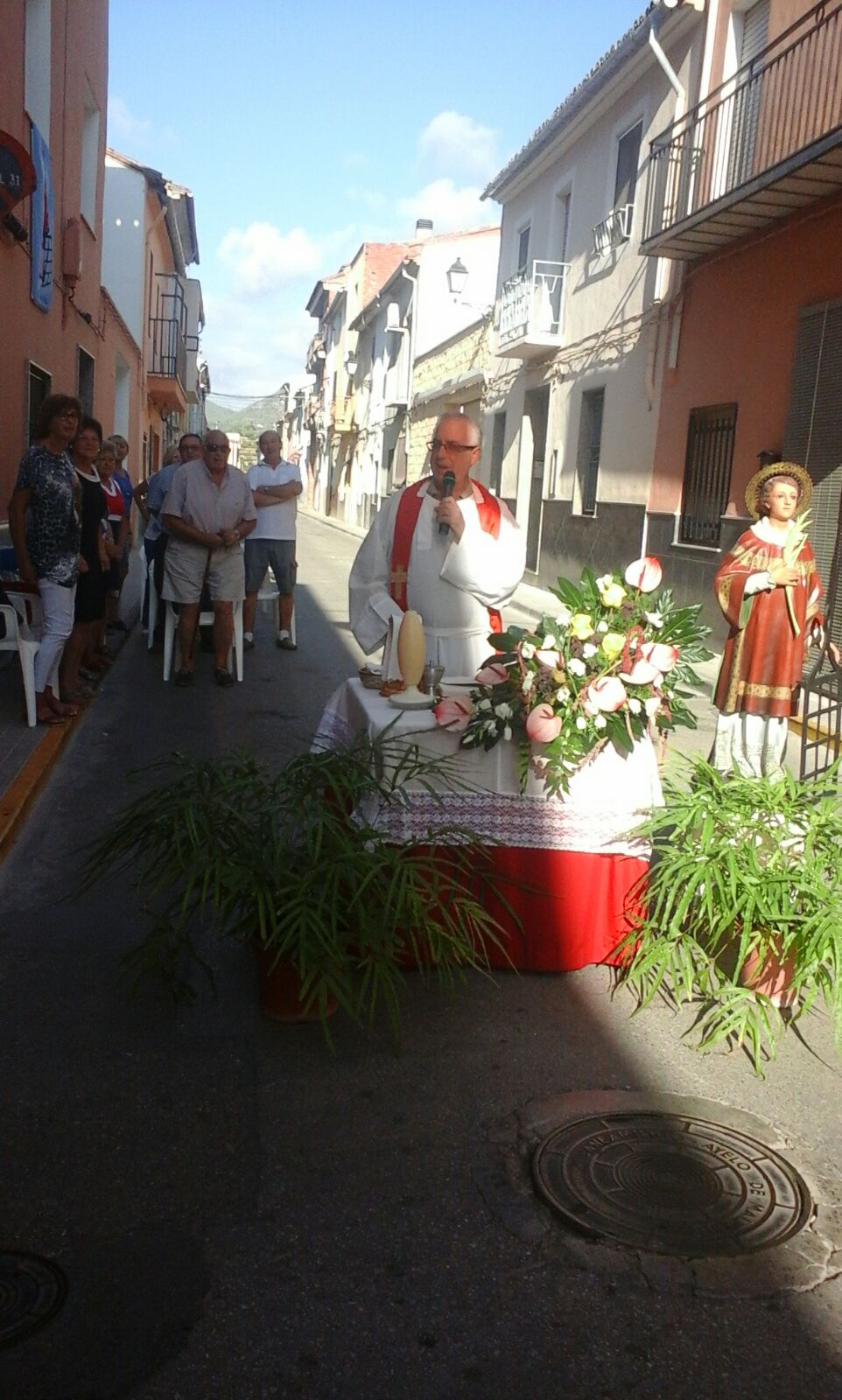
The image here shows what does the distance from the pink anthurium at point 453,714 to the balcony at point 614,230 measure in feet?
47.0

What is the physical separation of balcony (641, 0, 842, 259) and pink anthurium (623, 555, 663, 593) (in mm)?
7294

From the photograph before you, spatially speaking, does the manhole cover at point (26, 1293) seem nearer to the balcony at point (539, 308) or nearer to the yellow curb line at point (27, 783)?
the yellow curb line at point (27, 783)

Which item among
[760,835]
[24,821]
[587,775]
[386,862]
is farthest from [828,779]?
[24,821]

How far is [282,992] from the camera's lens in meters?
3.57

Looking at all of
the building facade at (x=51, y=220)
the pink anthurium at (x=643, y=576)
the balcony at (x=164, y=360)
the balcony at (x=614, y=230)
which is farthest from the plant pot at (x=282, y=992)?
the balcony at (x=164, y=360)

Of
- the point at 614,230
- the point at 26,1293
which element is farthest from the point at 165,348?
the point at 26,1293

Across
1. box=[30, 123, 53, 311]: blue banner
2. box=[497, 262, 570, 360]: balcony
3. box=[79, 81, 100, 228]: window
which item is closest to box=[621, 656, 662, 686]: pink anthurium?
box=[30, 123, 53, 311]: blue banner

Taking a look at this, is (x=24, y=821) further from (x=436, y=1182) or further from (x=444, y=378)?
(x=444, y=378)

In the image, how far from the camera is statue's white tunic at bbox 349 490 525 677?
15.4 ft

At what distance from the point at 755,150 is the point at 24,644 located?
9.57m

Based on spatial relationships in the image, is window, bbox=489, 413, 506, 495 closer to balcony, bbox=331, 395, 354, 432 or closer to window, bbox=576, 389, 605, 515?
window, bbox=576, 389, 605, 515

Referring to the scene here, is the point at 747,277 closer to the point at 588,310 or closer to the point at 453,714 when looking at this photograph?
the point at 588,310

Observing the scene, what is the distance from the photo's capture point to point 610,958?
4016 mm

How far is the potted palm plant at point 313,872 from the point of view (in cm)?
333
